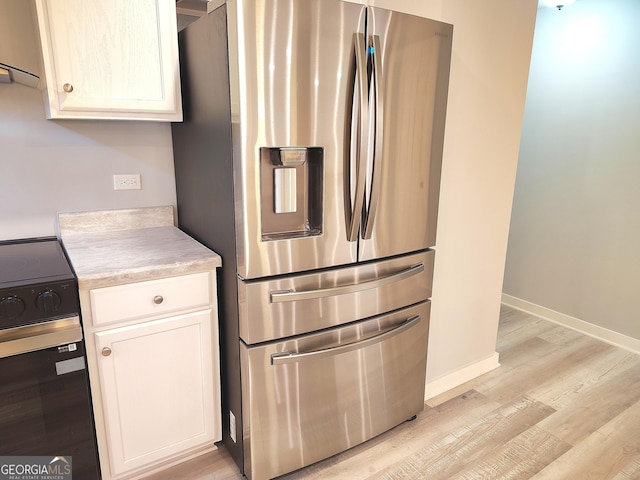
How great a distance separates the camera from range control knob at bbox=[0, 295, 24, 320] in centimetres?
129

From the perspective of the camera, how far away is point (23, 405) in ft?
4.60

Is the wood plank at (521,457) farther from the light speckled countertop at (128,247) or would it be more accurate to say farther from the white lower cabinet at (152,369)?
the light speckled countertop at (128,247)

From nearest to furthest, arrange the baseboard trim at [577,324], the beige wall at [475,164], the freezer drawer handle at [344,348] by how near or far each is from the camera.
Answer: the freezer drawer handle at [344,348], the beige wall at [475,164], the baseboard trim at [577,324]

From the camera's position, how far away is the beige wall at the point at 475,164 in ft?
6.68

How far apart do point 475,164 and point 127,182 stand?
1.78 metres

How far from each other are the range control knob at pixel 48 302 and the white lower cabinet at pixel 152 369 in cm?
9

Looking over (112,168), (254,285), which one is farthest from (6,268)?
(254,285)

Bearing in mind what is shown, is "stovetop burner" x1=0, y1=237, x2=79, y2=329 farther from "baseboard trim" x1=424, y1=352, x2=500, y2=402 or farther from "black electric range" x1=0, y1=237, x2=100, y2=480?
"baseboard trim" x1=424, y1=352, x2=500, y2=402

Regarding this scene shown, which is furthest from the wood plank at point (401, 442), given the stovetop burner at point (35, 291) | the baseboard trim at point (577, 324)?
the baseboard trim at point (577, 324)

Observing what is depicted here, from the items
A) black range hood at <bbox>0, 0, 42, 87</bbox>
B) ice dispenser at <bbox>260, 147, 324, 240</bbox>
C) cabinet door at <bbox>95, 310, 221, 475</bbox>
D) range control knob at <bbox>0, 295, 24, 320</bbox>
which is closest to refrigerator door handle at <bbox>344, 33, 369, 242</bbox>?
ice dispenser at <bbox>260, 147, 324, 240</bbox>

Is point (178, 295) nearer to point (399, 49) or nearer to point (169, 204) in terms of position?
point (169, 204)

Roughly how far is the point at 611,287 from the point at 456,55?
7.11 feet

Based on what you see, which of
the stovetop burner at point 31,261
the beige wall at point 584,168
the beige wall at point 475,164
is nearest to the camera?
the stovetop burner at point 31,261

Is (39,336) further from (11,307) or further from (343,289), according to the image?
(343,289)
